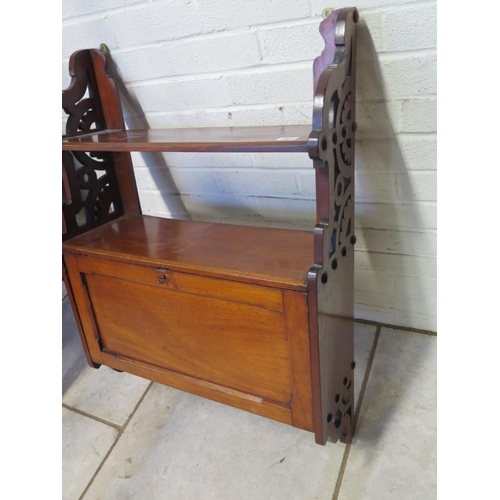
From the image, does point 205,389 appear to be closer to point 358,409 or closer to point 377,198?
point 358,409

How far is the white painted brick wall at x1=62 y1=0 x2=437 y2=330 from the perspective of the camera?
1.04 metres

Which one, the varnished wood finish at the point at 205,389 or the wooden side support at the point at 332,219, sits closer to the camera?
the wooden side support at the point at 332,219

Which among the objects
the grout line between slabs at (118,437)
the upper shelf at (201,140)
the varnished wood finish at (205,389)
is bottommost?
the grout line between slabs at (118,437)

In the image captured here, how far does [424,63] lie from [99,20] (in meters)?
0.92

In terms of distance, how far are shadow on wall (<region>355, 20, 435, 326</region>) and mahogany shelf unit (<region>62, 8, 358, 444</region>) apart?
0.42 ft

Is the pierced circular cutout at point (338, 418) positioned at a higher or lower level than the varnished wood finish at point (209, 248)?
lower

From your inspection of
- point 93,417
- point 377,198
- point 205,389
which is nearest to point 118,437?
point 93,417

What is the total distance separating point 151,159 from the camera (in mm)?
1480

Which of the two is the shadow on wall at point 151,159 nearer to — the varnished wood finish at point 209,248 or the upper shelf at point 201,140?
the upper shelf at point 201,140

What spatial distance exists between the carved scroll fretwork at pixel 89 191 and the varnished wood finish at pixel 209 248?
4 cm

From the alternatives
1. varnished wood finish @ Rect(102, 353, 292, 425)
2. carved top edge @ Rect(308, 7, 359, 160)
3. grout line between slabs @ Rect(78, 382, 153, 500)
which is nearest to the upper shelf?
carved top edge @ Rect(308, 7, 359, 160)

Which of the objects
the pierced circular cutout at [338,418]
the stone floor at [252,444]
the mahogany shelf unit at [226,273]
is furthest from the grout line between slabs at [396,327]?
the pierced circular cutout at [338,418]

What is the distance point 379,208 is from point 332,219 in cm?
42

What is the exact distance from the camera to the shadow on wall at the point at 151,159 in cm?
135
